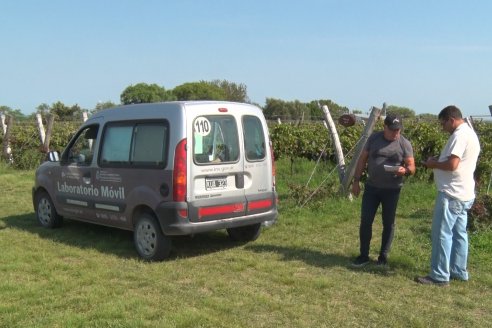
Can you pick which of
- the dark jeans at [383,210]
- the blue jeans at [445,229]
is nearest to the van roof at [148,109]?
the dark jeans at [383,210]

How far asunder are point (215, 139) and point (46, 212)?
3775 mm

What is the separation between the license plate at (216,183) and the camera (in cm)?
655

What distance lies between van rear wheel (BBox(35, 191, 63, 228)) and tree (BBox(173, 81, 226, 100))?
233 ft

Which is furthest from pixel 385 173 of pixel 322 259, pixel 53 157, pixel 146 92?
pixel 146 92

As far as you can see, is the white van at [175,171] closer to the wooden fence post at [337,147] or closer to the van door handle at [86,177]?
the van door handle at [86,177]

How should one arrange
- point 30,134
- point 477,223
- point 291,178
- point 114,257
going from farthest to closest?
point 30,134
point 291,178
point 477,223
point 114,257

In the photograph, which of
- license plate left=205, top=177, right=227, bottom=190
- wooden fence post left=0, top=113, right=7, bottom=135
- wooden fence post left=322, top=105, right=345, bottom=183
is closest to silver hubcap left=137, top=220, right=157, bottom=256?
license plate left=205, top=177, right=227, bottom=190

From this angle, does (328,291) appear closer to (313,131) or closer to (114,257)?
(114,257)

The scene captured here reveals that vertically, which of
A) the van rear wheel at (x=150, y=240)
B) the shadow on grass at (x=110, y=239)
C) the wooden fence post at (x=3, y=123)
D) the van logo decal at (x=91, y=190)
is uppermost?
the wooden fence post at (x=3, y=123)

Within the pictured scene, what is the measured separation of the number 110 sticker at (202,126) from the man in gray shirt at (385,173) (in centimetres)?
185

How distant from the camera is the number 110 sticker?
21.2 feet

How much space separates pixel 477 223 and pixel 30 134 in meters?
15.8

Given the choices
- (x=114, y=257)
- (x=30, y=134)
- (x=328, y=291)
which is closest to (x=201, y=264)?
(x=114, y=257)

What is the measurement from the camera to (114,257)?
22.7ft
